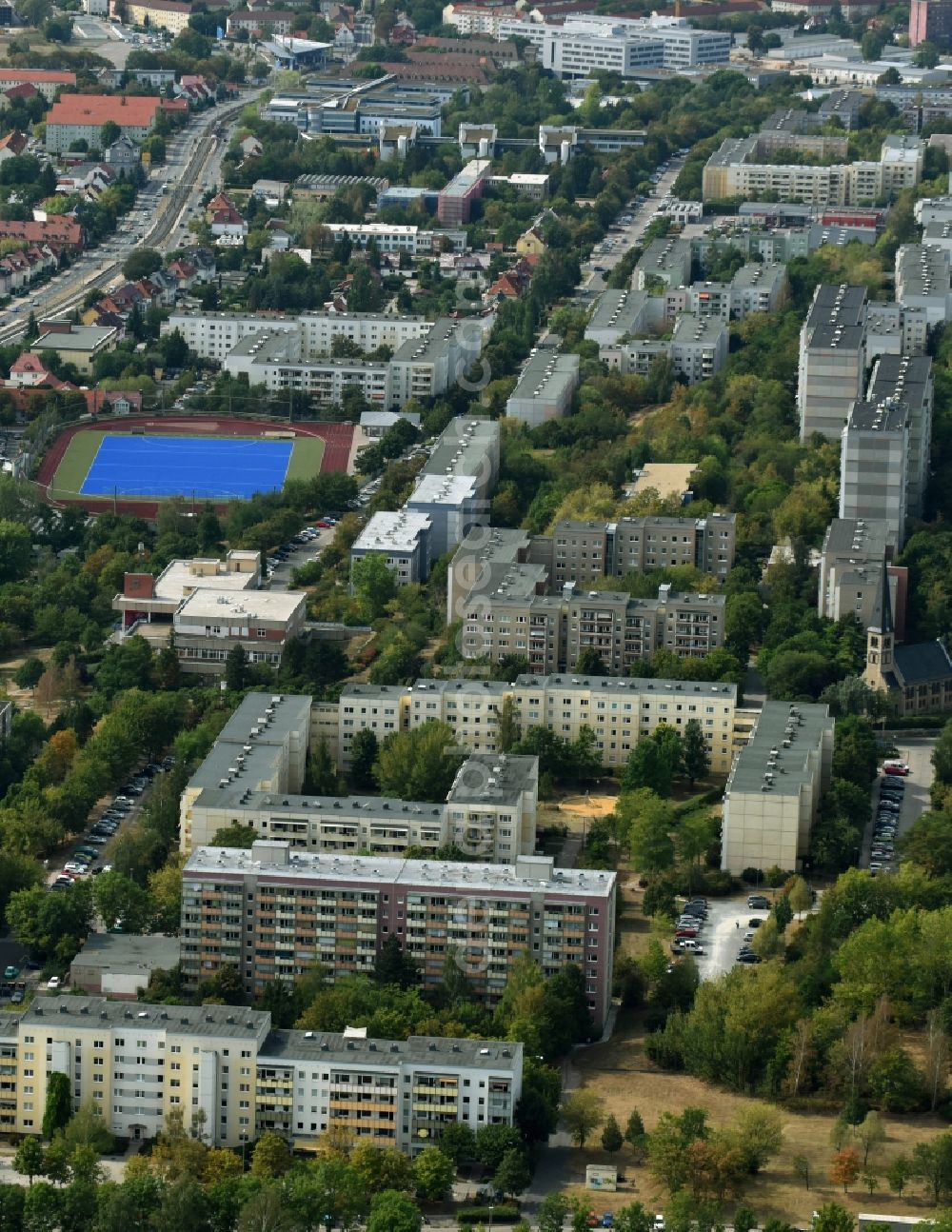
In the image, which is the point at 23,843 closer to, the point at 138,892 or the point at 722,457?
the point at 138,892

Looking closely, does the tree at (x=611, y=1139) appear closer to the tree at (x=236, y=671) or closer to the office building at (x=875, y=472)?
the tree at (x=236, y=671)

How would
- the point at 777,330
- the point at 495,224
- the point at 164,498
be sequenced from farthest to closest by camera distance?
the point at 495,224, the point at 777,330, the point at 164,498

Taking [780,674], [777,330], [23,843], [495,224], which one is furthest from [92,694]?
[495,224]

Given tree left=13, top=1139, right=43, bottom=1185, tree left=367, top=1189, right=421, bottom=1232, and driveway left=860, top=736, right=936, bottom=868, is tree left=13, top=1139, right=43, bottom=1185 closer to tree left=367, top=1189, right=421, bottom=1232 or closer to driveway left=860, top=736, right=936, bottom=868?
tree left=367, top=1189, right=421, bottom=1232

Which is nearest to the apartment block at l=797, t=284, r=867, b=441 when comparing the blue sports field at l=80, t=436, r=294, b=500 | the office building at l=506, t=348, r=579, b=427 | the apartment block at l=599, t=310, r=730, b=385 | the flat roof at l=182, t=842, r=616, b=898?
the office building at l=506, t=348, r=579, b=427

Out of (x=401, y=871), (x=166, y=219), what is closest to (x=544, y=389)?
(x=166, y=219)

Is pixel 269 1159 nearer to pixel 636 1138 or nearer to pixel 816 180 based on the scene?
pixel 636 1138
